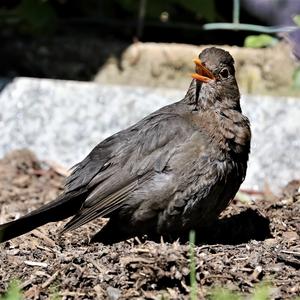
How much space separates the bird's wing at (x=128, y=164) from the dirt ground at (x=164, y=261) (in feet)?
0.78

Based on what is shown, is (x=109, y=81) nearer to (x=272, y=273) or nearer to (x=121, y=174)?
(x=121, y=174)

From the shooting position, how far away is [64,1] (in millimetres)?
9016

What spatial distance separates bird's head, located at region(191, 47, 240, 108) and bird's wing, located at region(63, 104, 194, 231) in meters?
0.19

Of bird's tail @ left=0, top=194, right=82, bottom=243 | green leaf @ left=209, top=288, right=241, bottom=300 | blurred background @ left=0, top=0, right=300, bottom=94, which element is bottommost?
bird's tail @ left=0, top=194, right=82, bottom=243

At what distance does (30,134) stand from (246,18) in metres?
2.40

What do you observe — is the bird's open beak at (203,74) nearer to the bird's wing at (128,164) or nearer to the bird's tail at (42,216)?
the bird's wing at (128,164)

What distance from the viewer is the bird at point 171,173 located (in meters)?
5.30

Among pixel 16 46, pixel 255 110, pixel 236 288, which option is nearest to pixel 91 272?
pixel 236 288

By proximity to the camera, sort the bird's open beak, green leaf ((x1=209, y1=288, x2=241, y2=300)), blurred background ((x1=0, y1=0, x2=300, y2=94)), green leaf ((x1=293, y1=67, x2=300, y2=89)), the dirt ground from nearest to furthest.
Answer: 1. green leaf ((x1=209, y1=288, x2=241, y2=300))
2. the dirt ground
3. green leaf ((x1=293, y1=67, x2=300, y2=89))
4. the bird's open beak
5. blurred background ((x1=0, y1=0, x2=300, y2=94))

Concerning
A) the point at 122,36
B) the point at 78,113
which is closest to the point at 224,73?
the point at 78,113

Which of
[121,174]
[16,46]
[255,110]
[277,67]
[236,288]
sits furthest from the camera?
[16,46]

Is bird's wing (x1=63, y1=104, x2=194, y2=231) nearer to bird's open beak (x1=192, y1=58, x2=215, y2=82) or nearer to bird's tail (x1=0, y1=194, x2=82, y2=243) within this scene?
bird's tail (x1=0, y1=194, x2=82, y2=243)

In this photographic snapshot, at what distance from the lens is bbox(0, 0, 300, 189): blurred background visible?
7.35 metres

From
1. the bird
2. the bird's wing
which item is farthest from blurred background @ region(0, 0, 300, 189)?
the bird's wing
